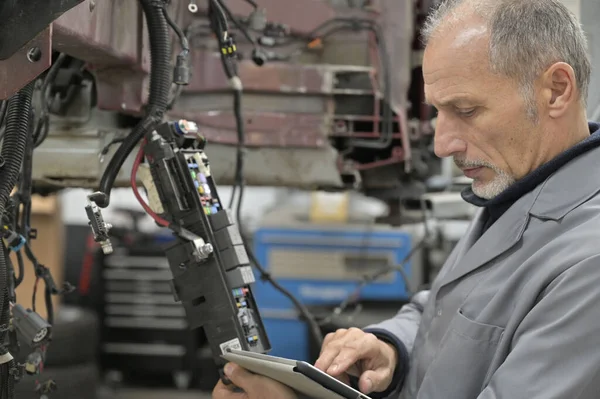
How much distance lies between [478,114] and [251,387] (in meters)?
0.59

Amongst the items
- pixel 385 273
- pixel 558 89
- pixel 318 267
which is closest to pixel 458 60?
pixel 558 89

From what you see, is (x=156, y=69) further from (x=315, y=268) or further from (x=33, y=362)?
(x=315, y=268)

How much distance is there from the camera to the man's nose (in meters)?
1.25

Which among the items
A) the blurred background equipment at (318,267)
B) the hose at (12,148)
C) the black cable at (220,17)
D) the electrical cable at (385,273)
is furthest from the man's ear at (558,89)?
the blurred background equipment at (318,267)

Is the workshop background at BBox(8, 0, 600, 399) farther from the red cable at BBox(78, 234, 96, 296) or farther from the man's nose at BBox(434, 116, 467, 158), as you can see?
the man's nose at BBox(434, 116, 467, 158)

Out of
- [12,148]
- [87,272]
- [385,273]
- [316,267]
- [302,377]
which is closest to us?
[302,377]

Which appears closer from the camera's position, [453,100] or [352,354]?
[453,100]

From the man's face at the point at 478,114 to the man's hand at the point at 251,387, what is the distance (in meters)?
0.48

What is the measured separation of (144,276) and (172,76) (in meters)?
3.37

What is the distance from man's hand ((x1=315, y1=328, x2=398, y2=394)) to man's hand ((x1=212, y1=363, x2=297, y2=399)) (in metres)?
0.16

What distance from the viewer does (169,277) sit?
14.7 feet

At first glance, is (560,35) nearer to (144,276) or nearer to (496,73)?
(496,73)

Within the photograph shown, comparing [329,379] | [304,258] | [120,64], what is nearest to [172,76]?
[120,64]

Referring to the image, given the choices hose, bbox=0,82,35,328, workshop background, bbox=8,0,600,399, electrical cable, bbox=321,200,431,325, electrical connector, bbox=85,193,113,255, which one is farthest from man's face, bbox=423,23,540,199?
workshop background, bbox=8,0,600,399
